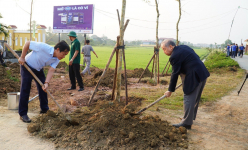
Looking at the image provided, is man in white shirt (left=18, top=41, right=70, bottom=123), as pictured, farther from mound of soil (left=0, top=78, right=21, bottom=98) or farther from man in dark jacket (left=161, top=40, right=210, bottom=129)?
mound of soil (left=0, top=78, right=21, bottom=98)

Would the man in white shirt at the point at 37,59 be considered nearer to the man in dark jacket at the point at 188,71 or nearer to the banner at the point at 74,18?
the man in dark jacket at the point at 188,71

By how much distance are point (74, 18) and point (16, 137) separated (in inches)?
446

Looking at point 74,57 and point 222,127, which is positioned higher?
point 74,57

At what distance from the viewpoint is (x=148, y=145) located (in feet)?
10.4

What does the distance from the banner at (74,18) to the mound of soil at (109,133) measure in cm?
1000

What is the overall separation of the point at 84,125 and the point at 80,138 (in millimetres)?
297

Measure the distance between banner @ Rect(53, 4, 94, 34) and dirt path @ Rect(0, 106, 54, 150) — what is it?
971 centimetres

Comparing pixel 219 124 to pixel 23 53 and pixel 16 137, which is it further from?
pixel 23 53

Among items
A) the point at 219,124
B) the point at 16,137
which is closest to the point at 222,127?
the point at 219,124

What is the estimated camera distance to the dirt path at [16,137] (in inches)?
123

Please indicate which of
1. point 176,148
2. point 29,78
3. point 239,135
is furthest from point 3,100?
point 239,135

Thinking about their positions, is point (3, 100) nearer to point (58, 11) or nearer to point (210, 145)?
point (210, 145)

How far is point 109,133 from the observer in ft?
11.1

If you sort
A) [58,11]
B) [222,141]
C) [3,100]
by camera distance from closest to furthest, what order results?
[222,141], [3,100], [58,11]
